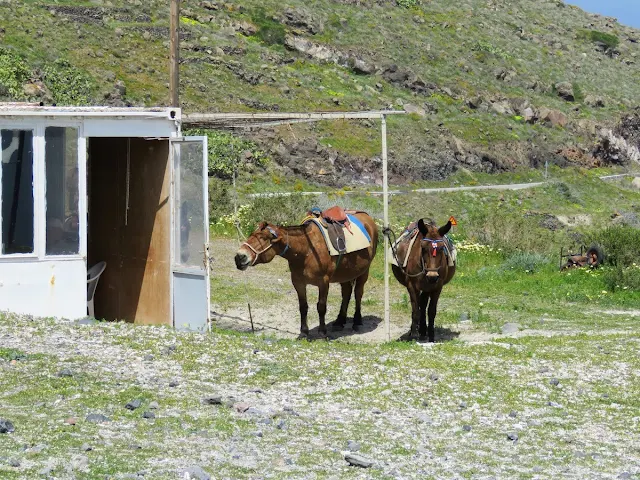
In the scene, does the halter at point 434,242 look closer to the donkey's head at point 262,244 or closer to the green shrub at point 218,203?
the donkey's head at point 262,244

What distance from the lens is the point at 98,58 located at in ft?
163

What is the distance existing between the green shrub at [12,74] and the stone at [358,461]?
111 feet

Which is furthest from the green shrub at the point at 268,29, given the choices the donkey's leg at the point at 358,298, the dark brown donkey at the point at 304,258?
the dark brown donkey at the point at 304,258

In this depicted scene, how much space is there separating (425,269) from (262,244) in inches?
91.0

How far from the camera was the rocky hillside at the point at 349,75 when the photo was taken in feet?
156

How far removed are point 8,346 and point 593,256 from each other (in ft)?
49.7

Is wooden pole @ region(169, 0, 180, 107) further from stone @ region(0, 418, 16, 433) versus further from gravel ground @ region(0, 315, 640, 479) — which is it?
stone @ region(0, 418, 16, 433)

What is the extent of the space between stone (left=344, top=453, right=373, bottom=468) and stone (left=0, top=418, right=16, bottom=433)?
8.47 feet

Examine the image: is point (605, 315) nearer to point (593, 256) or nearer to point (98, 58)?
point (593, 256)

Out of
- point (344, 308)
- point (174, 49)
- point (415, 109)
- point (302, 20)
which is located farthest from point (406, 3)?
point (344, 308)

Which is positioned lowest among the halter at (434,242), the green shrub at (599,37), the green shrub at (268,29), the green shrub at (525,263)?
the green shrub at (525,263)

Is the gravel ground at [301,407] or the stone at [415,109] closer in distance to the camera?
the gravel ground at [301,407]

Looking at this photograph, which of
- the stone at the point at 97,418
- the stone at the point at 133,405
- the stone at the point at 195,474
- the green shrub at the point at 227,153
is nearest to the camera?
the stone at the point at 195,474

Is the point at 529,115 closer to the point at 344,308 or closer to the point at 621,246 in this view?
the point at 621,246
